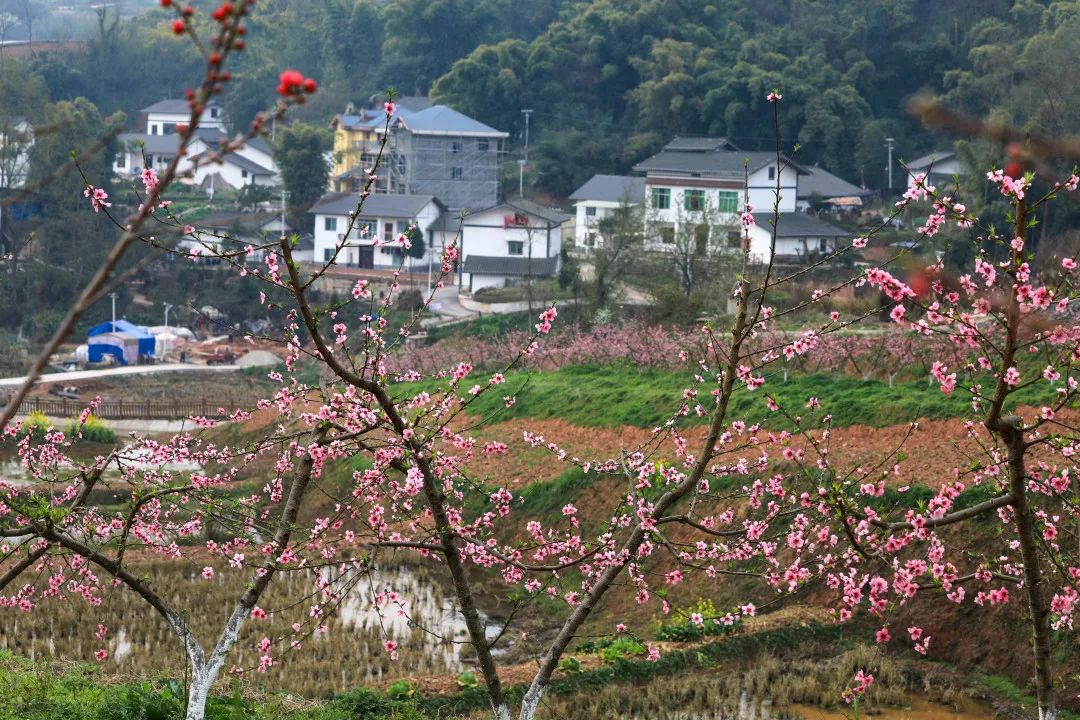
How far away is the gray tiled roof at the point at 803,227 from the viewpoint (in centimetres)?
4428

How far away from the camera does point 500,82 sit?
6344 centimetres

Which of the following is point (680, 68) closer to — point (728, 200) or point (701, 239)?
point (728, 200)

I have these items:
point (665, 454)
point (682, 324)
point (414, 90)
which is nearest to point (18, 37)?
point (414, 90)

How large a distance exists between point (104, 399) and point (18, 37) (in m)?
88.8

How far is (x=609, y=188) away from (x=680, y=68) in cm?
838

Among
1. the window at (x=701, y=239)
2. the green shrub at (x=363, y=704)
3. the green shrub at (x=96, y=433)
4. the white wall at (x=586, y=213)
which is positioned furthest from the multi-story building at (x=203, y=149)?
the green shrub at (x=363, y=704)

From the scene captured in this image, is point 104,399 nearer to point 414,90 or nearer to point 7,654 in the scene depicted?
point 7,654

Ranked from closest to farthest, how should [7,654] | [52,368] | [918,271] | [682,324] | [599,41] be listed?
[918,271] < [7,654] < [682,324] < [52,368] < [599,41]

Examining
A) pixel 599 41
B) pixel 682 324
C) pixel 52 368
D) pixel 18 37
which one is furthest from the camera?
pixel 18 37

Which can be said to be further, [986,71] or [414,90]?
[414,90]

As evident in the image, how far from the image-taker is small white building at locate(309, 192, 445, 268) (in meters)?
53.2

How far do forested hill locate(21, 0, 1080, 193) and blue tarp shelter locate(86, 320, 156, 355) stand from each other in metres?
23.8

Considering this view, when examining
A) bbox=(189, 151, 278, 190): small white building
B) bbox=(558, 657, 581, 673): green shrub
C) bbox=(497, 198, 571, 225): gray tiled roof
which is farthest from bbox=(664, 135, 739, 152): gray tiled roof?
bbox=(558, 657, 581, 673): green shrub

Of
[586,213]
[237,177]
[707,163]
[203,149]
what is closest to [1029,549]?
[707,163]
